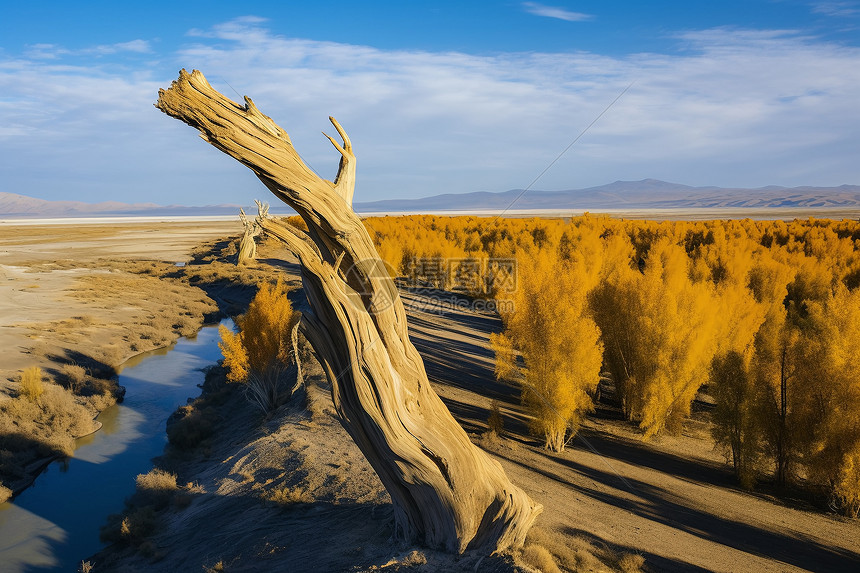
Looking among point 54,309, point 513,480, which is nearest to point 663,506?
point 513,480

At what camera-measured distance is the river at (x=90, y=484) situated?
9883mm

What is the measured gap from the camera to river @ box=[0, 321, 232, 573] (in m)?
9.88

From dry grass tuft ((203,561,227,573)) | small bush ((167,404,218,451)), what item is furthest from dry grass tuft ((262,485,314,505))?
small bush ((167,404,218,451))

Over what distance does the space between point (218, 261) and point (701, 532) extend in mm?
44449

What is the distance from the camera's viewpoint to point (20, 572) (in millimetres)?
9195

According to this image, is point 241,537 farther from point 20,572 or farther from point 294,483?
point 20,572

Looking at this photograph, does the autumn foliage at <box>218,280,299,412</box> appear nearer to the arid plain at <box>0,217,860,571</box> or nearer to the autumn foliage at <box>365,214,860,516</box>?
the arid plain at <box>0,217,860,571</box>

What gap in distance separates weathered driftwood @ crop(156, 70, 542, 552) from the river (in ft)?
25.4

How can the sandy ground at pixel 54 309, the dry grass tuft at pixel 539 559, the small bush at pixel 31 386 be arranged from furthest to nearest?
the sandy ground at pixel 54 309 < the small bush at pixel 31 386 < the dry grass tuft at pixel 539 559

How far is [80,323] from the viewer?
23.9 m

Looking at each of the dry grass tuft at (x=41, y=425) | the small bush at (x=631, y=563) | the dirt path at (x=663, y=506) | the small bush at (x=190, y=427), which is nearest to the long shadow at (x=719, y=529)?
the dirt path at (x=663, y=506)

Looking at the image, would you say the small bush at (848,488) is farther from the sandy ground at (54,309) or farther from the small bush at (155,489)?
the sandy ground at (54,309)

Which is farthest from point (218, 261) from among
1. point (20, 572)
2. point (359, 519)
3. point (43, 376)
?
point (359, 519)

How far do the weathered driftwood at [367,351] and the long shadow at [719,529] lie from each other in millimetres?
3581
